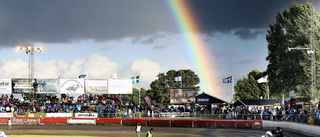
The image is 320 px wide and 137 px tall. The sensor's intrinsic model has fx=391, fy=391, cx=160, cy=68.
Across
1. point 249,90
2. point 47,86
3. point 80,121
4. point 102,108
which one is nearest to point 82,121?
point 80,121

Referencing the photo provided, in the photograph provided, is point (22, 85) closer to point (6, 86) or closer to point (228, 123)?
point (6, 86)

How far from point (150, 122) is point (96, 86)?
27.7 m

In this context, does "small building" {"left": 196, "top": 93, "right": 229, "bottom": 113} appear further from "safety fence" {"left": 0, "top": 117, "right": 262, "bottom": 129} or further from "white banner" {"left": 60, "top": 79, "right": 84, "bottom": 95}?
"white banner" {"left": 60, "top": 79, "right": 84, "bottom": 95}

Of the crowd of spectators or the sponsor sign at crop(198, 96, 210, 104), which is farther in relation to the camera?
the sponsor sign at crop(198, 96, 210, 104)

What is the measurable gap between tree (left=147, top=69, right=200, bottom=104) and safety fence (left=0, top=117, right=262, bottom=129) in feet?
236

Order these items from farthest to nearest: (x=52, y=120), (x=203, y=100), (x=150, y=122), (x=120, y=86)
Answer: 1. (x=120, y=86)
2. (x=203, y=100)
3. (x=52, y=120)
4. (x=150, y=122)

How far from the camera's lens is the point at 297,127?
38.6m

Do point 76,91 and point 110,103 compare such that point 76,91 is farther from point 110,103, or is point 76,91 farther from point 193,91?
point 193,91

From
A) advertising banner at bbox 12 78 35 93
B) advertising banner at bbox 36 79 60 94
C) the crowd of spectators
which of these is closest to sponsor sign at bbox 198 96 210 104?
the crowd of spectators

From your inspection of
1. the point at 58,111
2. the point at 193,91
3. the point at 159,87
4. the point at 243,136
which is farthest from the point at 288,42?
the point at 159,87

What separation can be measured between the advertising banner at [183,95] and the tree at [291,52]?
1448cm

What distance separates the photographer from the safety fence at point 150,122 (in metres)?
49.3

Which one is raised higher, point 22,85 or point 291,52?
point 291,52

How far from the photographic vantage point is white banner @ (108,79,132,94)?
81.0 meters
